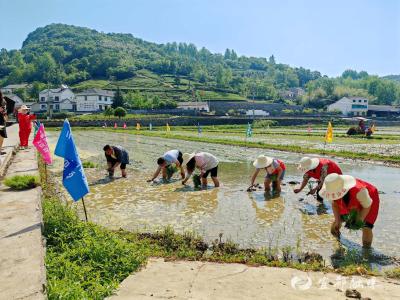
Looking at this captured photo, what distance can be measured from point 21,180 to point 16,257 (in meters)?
4.84

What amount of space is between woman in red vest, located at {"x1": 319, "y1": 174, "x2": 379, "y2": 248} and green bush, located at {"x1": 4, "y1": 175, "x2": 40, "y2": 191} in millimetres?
7112

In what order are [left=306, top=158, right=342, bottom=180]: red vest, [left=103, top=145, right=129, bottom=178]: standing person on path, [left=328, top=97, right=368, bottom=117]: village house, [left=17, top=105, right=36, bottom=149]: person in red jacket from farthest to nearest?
[left=328, top=97, right=368, bottom=117]: village house → [left=17, top=105, right=36, bottom=149]: person in red jacket → [left=103, top=145, right=129, bottom=178]: standing person on path → [left=306, top=158, right=342, bottom=180]: red vest

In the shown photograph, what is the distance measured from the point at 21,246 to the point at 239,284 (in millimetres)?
3249

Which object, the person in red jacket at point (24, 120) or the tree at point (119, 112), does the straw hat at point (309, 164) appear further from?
the tree at point (119, 112)

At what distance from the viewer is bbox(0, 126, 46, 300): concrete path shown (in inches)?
173

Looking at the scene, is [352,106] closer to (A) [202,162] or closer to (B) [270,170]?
(B) [270,170]

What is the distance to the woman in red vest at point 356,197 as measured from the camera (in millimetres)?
6621

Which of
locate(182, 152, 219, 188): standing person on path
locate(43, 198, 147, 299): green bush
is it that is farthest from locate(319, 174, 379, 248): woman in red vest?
locate(182, 152, 219, 188): standing person on path

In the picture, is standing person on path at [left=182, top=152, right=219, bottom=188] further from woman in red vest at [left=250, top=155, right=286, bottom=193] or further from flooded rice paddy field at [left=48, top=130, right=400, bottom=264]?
woman in red vest at [left=250, top=155, right=286, bottom=193]

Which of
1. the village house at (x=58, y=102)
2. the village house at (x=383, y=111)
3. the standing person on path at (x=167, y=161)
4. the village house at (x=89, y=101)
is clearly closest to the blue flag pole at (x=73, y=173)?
the standing person on path at (x=167, y=161)

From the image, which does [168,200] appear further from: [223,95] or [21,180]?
[223,95]

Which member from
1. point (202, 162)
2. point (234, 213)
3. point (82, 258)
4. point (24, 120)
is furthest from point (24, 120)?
point (82, 258)

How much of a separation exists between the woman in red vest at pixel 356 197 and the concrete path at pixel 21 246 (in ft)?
15.8

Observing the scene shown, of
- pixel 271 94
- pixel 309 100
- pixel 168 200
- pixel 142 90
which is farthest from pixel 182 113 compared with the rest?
pixel 168 200
